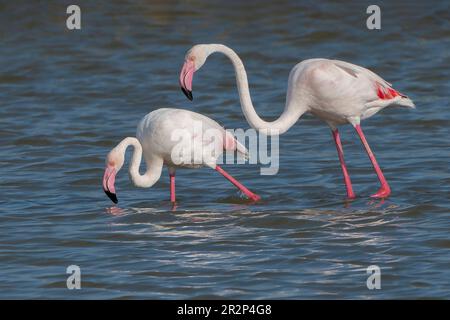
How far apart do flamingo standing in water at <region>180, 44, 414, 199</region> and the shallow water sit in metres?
0.61

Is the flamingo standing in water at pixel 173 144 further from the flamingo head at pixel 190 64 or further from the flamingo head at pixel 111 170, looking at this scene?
the flamingo head at pixel 190 64

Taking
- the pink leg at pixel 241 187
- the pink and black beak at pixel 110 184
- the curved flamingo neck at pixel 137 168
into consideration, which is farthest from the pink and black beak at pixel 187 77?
the pink and black beak at pixel 110 184

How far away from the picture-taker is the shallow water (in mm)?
7434

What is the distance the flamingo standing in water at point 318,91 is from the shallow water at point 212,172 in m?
0.61

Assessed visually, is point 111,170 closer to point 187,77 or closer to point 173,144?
point 173,144

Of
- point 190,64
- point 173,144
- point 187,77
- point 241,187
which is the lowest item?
point 241,187

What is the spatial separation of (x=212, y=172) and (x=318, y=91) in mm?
1696

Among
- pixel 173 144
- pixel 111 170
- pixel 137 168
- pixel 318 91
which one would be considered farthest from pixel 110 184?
pixel 318 91

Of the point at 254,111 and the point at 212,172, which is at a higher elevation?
the point at 254,111

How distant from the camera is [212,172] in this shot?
10.6m

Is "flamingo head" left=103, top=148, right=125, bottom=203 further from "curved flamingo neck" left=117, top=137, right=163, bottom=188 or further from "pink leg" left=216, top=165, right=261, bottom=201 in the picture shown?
"pink leg" left=216, top=165, right=261, bottom=201

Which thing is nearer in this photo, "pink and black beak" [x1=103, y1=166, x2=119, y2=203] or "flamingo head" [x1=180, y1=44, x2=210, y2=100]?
"pink and black beak" [x1=103, y1=166, x2=119, y2=203]

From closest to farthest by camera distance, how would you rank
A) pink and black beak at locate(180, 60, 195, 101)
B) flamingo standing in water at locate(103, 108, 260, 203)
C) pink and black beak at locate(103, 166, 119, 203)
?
pink and black beak at locate(103, 166, 119, 203) < flamingo standing in water at locate(103, 108, 260, 203) < pink and black beak at locate(180, 60, 195, 101)

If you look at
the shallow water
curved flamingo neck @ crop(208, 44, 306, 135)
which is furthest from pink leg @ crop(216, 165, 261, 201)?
curved flamingo neck @ crop(208, 44, 306, 135)
